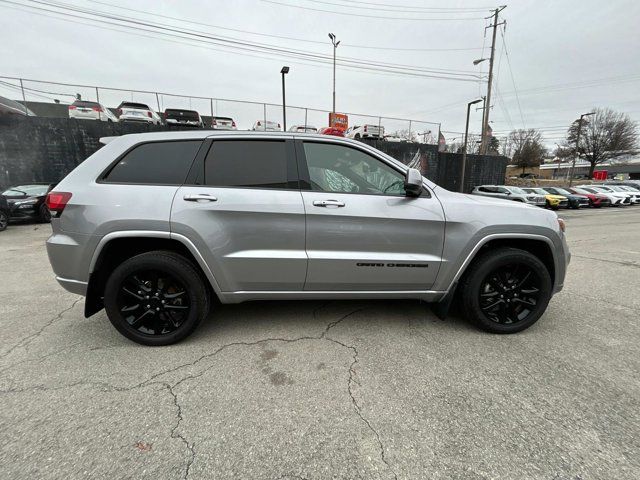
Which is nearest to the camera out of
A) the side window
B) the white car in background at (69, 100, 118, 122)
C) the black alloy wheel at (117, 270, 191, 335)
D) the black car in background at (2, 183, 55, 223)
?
the black alloy wheel at (117, 270, 191, 335)

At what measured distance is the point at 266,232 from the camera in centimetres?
273

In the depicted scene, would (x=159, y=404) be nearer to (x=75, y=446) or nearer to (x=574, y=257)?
(x=75, y=446)

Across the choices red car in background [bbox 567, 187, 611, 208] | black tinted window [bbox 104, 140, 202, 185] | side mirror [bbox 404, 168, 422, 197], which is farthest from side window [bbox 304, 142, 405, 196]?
red car in background [bbox 567, 187, 611, 208]

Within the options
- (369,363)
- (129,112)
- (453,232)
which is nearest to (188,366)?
(369,363)

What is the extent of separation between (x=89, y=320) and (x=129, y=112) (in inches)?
699

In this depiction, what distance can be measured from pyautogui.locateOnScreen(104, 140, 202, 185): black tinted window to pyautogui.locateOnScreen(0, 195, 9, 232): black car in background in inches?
414

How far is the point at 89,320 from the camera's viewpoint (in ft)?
11.2

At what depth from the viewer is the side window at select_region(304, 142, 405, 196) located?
9.49 ft

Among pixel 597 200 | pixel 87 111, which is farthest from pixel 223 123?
pixel 597 200

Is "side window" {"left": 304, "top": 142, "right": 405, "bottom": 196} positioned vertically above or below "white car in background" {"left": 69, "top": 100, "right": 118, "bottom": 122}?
below

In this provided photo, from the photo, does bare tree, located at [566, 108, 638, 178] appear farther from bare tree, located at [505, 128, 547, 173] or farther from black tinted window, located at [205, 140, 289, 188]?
black tinted window, located at [205, 140, 289, 188]

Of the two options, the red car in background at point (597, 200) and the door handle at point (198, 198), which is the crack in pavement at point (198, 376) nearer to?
the door handle at point (198, 198)

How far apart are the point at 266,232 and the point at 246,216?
0.70ft

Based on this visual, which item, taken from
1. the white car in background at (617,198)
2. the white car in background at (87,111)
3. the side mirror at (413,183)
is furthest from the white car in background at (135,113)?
the white car in background at (617,198)
